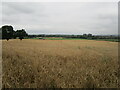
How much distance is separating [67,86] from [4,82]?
154 centimetres

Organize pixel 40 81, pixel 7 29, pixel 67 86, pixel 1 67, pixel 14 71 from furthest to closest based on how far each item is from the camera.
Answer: pixel 7 29 < pixel 1 67 < pixel 14 71 < pixel 40 81 < pixel 67 86

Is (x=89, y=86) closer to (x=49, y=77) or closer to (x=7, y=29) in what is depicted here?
(x=49, y=77)

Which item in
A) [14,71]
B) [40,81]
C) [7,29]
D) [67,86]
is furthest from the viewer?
[7,29]

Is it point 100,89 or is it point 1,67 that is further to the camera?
point 1,67

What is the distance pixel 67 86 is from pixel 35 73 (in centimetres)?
103

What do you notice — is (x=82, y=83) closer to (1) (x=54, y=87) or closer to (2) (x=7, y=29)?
(1) (x=54, y=87)

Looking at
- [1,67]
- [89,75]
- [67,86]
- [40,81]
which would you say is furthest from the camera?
[1,67]

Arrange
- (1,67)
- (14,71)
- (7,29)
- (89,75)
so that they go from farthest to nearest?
1. (7,29)
2. (1,67)
3. (14,71)
4. (89,75)

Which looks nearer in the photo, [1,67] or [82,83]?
[82,83]

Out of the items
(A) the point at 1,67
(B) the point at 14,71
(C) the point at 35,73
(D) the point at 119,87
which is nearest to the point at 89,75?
(D) the point at 119,87

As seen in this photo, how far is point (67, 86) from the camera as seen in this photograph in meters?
2.05

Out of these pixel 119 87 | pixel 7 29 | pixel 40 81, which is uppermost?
pixel 7 29

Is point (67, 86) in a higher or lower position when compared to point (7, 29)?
lower

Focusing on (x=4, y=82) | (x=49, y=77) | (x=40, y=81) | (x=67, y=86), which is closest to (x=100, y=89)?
(x=67, y=86)
